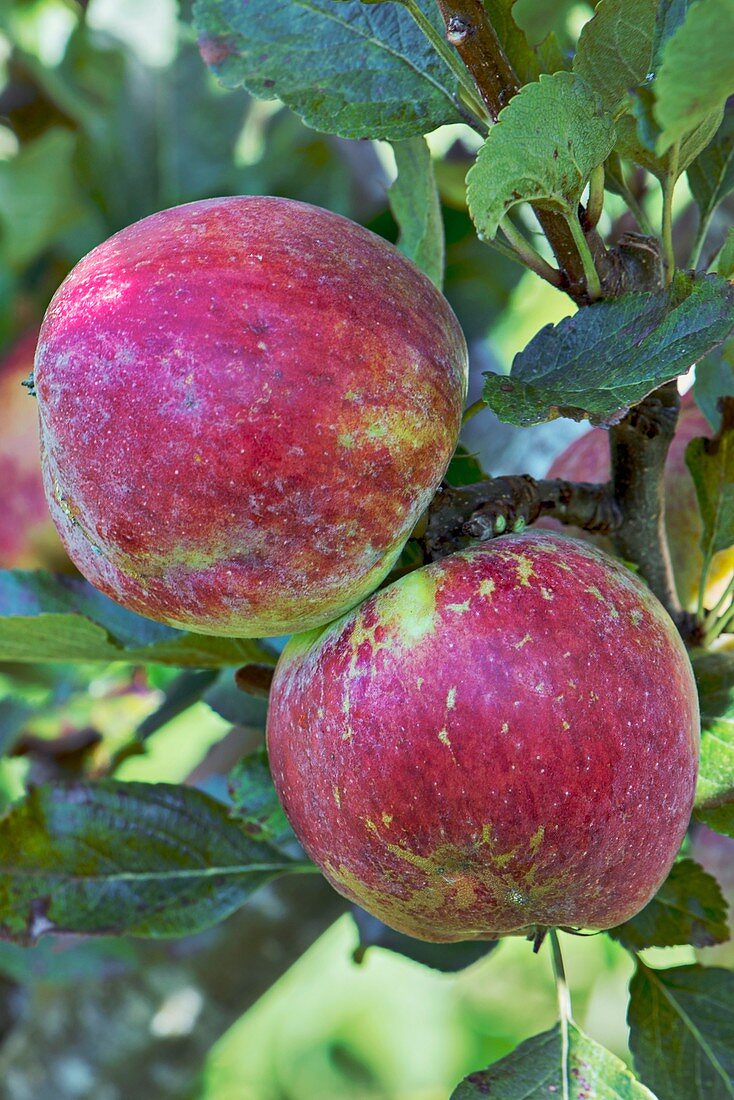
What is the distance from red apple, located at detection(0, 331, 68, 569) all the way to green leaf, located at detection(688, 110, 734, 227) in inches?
49.9

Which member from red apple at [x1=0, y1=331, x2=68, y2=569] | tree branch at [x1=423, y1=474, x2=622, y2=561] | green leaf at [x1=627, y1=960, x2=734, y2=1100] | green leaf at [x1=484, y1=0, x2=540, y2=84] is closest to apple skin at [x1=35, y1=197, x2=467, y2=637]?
tree branch at [x1=423, y1=474, x2=622, y2=561]

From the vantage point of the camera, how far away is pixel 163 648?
0.88 meters

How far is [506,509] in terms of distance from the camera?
740 millimetres

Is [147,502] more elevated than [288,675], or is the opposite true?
[147,502]

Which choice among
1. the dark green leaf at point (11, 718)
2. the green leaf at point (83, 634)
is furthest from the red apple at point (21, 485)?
the green leaf at point (83, 634)

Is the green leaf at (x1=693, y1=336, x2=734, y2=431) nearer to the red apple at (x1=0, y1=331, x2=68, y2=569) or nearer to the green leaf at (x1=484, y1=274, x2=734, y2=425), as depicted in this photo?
the green leaf at (x1=484, y1=274, x2=734, y2=425)

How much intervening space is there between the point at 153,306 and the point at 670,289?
306mm

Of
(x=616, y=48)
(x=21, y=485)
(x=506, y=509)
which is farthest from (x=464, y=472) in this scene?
(x=21, y=485)

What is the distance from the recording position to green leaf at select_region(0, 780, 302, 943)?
932 mm

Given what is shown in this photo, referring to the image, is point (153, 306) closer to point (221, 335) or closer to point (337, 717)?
point (221, 335)

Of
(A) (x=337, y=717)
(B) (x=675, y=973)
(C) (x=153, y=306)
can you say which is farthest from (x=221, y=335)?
(B) (x=675, y=973)

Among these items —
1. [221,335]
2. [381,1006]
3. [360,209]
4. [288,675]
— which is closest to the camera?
[221,335]

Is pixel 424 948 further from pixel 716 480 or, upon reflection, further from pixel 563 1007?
pixel 716 480

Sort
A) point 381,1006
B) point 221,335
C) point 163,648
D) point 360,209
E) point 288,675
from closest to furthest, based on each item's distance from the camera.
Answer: point 221,335, point 288,675, point 163,648, point 360,209, point 381,1006
